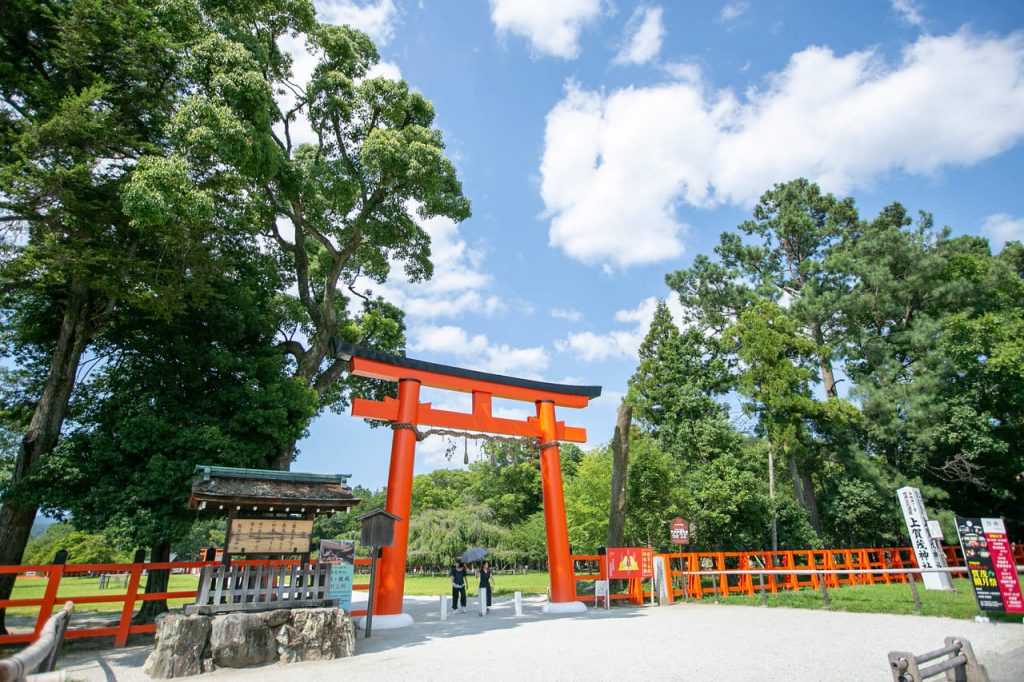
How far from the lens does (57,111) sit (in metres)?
8.23

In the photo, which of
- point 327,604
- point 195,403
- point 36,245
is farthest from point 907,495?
point 36,245

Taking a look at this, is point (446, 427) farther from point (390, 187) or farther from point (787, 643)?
point (787, 643)

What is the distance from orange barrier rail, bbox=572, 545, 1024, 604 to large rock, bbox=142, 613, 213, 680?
25.7 feet

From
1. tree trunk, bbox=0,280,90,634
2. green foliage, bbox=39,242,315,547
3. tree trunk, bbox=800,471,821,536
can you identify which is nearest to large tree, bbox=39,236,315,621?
green foliage, bbox=39,242,315,547

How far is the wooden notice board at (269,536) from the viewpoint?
7.42 metres

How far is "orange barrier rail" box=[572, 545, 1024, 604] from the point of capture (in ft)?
42.7

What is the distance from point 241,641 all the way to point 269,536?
1.47m

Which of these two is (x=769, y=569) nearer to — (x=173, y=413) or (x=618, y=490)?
(x=618, y=490)

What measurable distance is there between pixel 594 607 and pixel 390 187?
11887 mm

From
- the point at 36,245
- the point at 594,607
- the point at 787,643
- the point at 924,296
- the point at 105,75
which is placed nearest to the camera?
the point at 787,643

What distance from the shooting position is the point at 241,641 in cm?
656

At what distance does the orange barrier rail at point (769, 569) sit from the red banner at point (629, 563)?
371 millimetres

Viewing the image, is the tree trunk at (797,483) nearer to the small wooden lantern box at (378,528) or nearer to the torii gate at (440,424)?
the torii gate at (440,424)

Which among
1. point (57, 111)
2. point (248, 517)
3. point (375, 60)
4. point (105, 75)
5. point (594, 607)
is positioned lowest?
point (594, 607)
